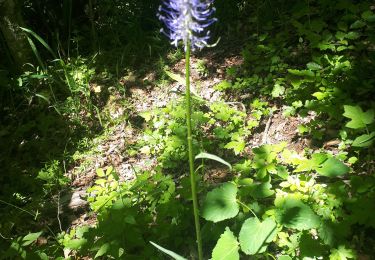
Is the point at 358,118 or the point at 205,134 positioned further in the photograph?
the point at 205,134

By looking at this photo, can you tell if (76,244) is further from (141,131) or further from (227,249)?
(141,131)

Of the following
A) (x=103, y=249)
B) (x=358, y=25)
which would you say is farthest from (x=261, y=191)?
(x=358, y=25)

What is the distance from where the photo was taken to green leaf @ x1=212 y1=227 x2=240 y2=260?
5.45ft

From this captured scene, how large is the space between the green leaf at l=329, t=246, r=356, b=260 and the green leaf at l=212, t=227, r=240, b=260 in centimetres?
52

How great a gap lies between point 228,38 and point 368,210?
2.78m

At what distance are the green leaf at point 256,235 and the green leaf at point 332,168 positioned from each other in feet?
1.56

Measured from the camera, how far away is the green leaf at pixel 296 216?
1.70 m

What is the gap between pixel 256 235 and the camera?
5.49ft

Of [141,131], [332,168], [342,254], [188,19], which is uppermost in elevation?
[188,19]

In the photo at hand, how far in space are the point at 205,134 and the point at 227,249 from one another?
1555 millimetres

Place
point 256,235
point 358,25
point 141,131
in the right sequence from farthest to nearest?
point 141,131
point 358,25
point 256,235

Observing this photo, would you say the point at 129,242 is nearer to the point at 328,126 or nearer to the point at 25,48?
the point at 328,126

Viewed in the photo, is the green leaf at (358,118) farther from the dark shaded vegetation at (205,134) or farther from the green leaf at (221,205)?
the green leaf at (221,205)

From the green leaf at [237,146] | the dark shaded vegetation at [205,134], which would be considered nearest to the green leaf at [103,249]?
the dark shaded vegetation at [205,134]
